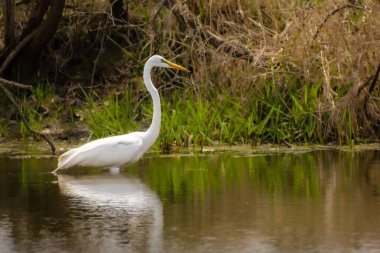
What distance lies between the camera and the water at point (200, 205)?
283 inches

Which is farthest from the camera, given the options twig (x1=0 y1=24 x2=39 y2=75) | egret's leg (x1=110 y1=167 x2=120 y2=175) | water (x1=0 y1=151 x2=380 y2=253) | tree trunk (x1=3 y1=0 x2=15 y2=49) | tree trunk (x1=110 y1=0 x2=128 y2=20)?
tree trunk (x1=110 y1=0 x2=128 y2=20)

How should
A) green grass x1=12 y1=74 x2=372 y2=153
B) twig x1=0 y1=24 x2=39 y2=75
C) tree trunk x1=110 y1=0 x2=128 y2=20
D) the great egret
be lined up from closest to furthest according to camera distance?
the great egret
green grass x1=12 y1=74 x2=372 y2=153
twig x1=0 y1=24 x2=39 y2=75
tree trunk x1=110 y1=0 x2=128 y2=20

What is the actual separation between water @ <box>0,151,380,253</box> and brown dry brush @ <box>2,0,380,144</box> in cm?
127

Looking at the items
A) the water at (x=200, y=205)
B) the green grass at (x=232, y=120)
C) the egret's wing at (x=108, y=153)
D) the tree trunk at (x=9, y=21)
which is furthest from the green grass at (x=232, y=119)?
the egret's wing at (x=108, y=153)

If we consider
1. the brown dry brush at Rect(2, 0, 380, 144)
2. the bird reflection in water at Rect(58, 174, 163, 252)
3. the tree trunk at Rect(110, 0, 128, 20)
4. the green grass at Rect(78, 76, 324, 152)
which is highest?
the tree trunk at Rect(110, 0, 128, 20)

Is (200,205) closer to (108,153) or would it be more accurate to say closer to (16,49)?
(108,153)

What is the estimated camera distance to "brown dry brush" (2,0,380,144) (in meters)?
13.1

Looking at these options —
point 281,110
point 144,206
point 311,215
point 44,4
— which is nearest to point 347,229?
point 311,215

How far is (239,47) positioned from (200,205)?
5.79m

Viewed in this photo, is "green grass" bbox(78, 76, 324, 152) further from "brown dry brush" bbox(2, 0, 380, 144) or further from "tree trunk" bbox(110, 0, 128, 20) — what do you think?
"tree trunk" bbox(110, 0, 128, 20)

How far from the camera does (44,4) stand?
15078 mm

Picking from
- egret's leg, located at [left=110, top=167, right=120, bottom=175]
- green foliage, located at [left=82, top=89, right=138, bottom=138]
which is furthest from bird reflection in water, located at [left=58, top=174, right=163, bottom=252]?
green foliage, located at [left=82, top=89, right=138, bottom=138]

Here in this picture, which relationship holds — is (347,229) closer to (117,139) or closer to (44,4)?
(117,139)

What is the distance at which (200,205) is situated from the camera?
880 centimetres
